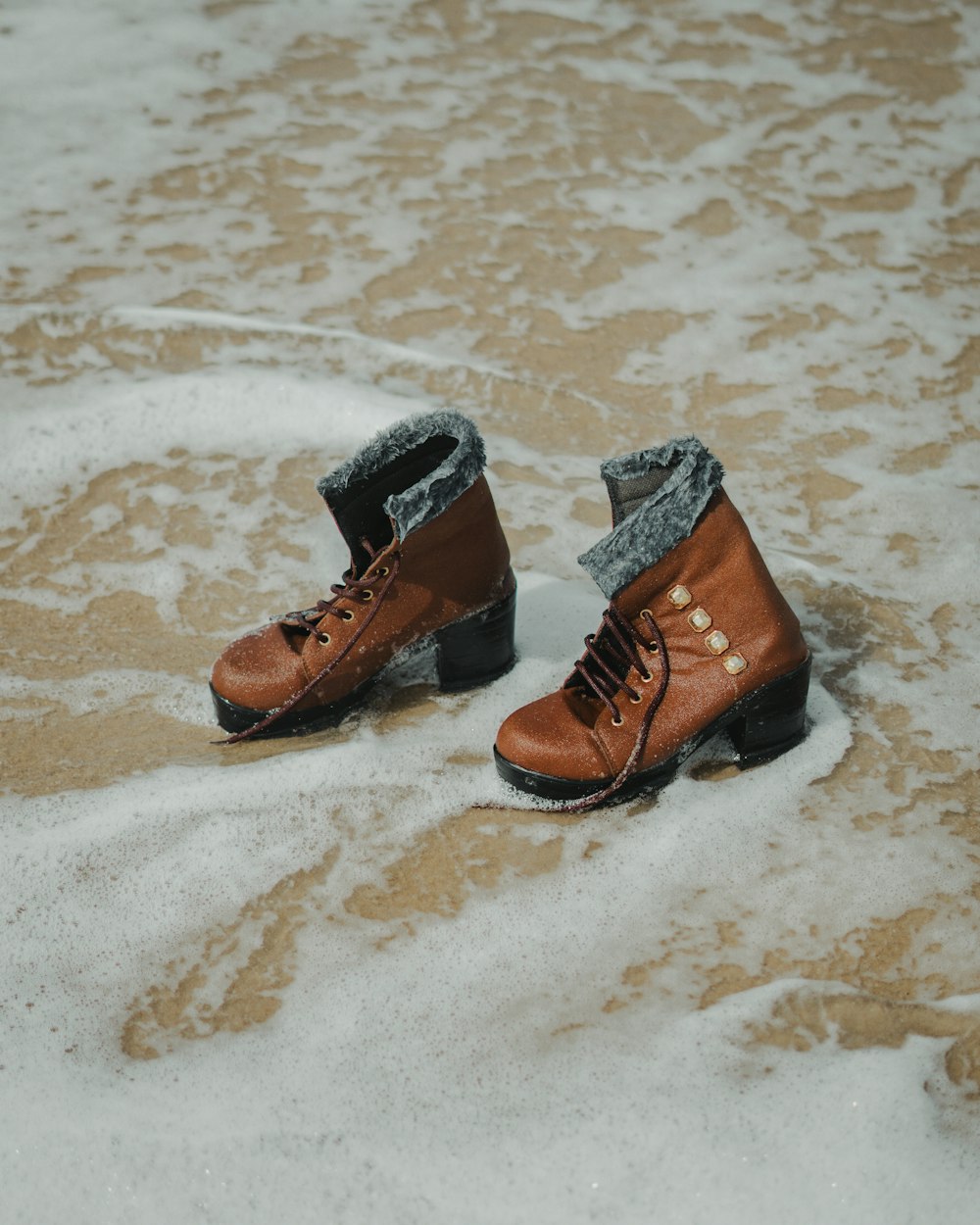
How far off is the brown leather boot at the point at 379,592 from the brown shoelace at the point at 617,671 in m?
0.24

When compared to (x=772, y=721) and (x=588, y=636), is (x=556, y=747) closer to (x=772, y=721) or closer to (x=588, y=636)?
(x=588, y=636)

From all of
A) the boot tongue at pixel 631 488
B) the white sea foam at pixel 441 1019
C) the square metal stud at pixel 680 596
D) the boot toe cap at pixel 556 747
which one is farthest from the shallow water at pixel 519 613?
the boot tongue at pixel 631 488

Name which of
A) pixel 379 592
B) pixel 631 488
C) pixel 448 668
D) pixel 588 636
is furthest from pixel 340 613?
pixel 631 488

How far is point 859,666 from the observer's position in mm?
2166

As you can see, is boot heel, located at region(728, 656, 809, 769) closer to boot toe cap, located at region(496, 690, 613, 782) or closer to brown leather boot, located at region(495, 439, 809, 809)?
brown leather boot, located at region(495, 439, 809, 809)

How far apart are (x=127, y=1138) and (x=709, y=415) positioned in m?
2.16

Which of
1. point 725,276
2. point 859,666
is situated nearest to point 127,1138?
point 859,666

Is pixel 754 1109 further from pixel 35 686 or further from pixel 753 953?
pixel 35 686

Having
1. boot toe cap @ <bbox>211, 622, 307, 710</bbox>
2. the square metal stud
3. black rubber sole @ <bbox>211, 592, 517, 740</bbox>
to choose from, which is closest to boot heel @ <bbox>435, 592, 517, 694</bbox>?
A: black rubber sole @ <bbox>211, 592, 517, 740</bbox>

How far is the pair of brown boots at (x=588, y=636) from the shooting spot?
5.64 feet

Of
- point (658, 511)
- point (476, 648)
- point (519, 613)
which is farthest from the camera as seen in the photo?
point (519, 613)

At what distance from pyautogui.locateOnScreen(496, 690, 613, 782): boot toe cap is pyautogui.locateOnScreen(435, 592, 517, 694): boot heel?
0.26 m

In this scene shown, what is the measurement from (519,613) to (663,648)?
1.87 ft

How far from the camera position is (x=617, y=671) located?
184 cm
